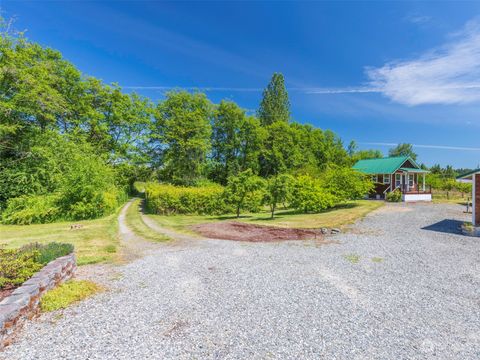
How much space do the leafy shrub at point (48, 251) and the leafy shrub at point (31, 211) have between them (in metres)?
9.57

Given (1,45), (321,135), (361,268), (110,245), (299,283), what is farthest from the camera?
(321,135)

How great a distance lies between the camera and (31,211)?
1330cm

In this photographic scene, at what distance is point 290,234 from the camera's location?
416 inches

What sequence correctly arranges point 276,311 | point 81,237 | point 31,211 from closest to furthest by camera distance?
point 276,311 < point 81,237 < point 31,211

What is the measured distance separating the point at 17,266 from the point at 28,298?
1525 mm

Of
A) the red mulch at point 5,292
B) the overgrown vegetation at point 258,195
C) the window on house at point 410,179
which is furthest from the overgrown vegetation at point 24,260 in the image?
the window on house at point 410,179

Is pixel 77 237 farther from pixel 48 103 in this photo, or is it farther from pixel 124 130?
pixel 124 130

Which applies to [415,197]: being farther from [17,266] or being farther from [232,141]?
[17,266]

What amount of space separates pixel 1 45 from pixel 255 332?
2559cm

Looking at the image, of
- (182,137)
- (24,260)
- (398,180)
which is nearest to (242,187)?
(24,260)

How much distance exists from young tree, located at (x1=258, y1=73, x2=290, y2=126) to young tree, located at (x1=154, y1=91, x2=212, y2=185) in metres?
11.3

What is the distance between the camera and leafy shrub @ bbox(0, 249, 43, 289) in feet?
15.4

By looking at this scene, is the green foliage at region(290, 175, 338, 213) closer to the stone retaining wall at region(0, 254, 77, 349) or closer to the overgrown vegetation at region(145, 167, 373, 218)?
the overgrown vegetation at region(145, 167, 373, 218)

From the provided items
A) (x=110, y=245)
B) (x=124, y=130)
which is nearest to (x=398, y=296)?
(x=110, y=245)
